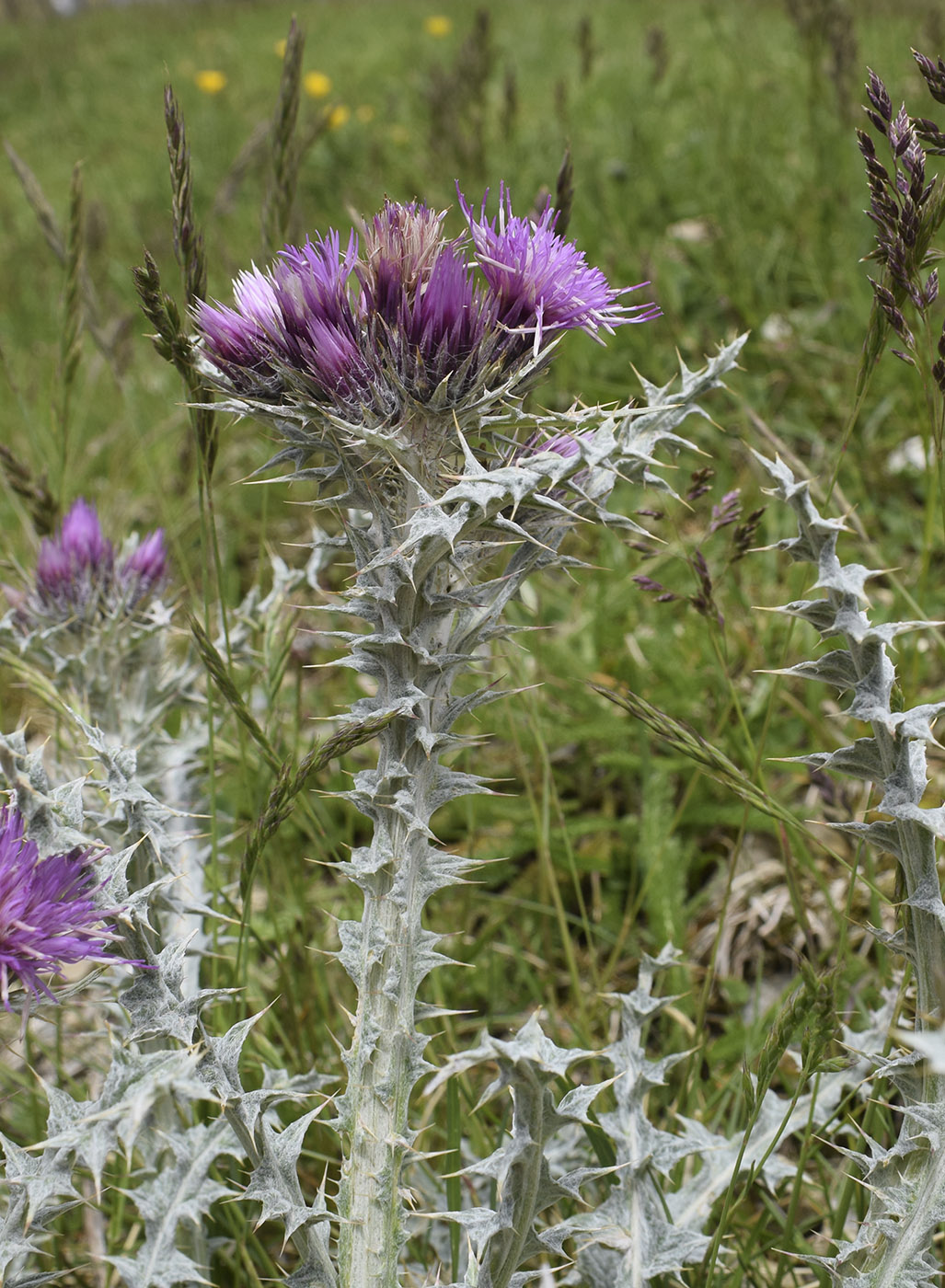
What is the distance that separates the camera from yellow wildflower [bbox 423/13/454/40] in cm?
1142

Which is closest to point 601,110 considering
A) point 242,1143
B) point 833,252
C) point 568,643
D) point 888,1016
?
point 833,252

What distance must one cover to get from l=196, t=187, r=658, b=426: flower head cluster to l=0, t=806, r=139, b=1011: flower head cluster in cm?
69

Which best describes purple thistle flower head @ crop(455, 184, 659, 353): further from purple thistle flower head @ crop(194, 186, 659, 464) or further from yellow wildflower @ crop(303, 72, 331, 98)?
yellow wildflower @ crop(303, 72, 331, 98)

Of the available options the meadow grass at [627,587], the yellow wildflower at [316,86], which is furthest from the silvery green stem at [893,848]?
the yellow wildflower at [316,86]

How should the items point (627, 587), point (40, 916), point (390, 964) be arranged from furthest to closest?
point (627, 587) < point (390, 964) < point (40, 916)

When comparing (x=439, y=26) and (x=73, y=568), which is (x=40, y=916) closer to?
(x=73, y=568)

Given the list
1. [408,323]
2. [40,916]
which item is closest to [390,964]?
[40,916]

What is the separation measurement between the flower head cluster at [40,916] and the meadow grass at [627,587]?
1.10ft

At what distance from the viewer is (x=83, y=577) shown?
2398 mm

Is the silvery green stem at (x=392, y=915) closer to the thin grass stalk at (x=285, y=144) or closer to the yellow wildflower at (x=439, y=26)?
the thin grass stalk at (x=285, y=144)

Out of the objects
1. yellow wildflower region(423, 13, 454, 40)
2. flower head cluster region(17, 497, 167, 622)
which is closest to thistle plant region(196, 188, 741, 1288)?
flower head cluster region(17, 497, 167, 622)

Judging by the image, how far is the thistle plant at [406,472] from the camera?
4.53ft

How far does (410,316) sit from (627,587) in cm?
215

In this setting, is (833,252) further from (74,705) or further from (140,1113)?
(140,1113)
